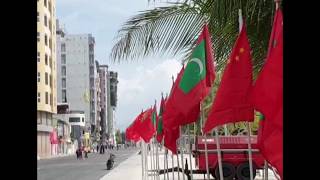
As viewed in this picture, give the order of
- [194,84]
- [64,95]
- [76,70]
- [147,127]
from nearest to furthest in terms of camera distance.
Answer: [194,84] < [147,127] < [76,70] < [64,95]

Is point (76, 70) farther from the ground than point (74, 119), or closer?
farther from the ground

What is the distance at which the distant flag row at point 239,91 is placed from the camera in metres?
3.98

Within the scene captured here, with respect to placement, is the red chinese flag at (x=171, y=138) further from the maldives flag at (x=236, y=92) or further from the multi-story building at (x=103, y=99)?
the multi-story building at (x=103, y=99)

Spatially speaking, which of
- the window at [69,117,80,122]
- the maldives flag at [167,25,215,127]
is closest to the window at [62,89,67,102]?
the window at [69,117,80,122]

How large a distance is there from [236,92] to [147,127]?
46.3ft

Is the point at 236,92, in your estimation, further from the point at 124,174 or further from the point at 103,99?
the point at 103,99

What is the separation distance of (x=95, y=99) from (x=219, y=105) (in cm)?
14725

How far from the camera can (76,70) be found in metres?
138

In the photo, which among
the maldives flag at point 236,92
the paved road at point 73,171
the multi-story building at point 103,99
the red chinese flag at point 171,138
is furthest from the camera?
the multi-story building at point 103,99

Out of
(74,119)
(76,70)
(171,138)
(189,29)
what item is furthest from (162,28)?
(76,70)

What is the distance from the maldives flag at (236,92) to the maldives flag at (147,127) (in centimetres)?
1372

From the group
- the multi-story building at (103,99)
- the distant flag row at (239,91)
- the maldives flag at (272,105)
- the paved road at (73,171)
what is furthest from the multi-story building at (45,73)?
the multi-story building at (103,99)

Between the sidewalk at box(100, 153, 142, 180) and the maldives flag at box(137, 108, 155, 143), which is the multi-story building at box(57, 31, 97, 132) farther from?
the maldives flag at box(137, 108, 155, 143)
